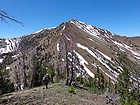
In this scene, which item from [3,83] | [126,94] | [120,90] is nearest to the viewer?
[3,83]

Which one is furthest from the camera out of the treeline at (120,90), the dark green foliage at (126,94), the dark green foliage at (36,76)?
the dark green foliage at (36,76)

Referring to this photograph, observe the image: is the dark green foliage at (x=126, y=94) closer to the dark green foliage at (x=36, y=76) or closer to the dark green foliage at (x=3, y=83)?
the dark green foliage at (x=36, y=76)

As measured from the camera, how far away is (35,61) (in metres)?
71.3

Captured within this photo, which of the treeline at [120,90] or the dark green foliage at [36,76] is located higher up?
the dark green foliage at [36,76]

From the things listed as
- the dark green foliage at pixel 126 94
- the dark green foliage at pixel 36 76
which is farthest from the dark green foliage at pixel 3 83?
the dark green foliage at pixel 126 94

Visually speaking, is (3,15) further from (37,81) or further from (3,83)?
(37,81)

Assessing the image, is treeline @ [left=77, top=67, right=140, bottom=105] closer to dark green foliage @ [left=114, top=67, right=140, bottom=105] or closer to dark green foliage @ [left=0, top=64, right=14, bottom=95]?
dark green foliage @ [left=114, top=67, right=140, bottom=105]

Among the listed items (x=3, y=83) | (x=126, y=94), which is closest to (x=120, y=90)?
(x=126, y=94)

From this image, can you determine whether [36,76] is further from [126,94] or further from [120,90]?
[120,90]

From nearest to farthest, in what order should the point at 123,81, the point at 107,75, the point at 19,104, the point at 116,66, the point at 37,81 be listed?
the point at 19,104, the point at 37,81, the point at 123,81, the point at 107,75, the point at 116,66

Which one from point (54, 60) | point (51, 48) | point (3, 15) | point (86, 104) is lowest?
point (86, 104)

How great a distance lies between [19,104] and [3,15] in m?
11.7

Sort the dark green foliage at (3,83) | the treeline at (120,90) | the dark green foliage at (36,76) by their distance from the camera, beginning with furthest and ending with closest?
the dark green foliage at (36,76) → the dark green foliage at (3,83) → the treeline at (120,90)

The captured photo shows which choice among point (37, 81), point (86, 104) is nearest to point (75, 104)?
point (86, 104)
